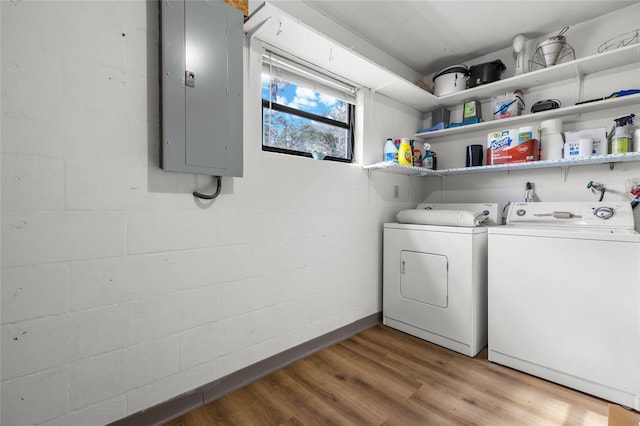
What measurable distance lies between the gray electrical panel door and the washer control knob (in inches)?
93.2

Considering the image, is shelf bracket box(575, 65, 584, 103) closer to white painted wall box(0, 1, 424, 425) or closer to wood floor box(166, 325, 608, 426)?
wood floor box(166, 325, 608, 426)

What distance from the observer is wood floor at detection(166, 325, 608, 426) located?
1.46 metres

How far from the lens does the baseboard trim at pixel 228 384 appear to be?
1.39 m

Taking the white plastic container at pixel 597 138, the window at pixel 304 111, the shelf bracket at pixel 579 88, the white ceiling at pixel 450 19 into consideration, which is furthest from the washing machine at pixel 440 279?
the white ceiling at pixel 450 19

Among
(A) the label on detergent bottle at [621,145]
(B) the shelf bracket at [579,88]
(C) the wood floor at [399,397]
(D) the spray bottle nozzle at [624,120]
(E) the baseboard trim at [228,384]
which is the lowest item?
(C) the wood floor at [399,397]

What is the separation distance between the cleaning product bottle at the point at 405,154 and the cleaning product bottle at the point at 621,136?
4.33 feet

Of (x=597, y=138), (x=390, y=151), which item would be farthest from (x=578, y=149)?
(x=390, y=151)

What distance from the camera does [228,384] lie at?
166cm

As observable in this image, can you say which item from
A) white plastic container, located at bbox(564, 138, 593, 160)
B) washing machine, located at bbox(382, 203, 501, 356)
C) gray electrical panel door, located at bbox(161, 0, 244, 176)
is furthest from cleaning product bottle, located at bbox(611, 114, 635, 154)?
gray electrical panel door, located at bbox(161, 0, 244, 176)

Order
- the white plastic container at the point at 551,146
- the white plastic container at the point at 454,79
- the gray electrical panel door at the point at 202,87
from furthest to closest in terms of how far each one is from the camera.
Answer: the white plastic container at the point at 454,79 < the white plastic container at the point at 551,146 < the gray electrical panel door at the point at 202,87

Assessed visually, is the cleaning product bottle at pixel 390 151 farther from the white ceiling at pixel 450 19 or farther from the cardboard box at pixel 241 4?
the cardboard box at pixel 241 4

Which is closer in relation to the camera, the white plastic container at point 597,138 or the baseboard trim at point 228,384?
the baseboard trim at point 228,384

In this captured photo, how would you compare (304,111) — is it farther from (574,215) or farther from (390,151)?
(574,215)

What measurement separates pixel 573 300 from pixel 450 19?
2144mm
